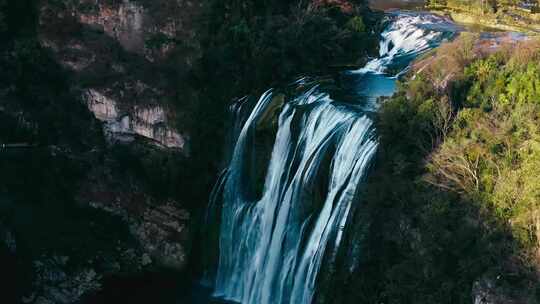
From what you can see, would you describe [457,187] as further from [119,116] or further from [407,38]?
[407,38]

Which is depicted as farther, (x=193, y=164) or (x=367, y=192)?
(x=193, y=164)

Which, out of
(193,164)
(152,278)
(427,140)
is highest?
(427,140)

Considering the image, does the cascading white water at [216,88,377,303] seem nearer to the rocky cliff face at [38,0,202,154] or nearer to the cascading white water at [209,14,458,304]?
the cascading white water at [209,14,458,304]

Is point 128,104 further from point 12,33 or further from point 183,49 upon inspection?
point 12,33

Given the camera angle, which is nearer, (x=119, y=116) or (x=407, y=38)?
(x=119, y=116)

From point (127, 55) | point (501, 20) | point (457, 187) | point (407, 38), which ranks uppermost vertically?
point (501, 20)

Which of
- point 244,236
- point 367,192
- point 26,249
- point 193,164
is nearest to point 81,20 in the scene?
point 193,164

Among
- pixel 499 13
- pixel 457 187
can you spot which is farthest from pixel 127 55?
pixel 499 13

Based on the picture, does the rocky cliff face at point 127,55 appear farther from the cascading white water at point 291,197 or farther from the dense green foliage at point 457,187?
the dense green foliage at point 457,187
